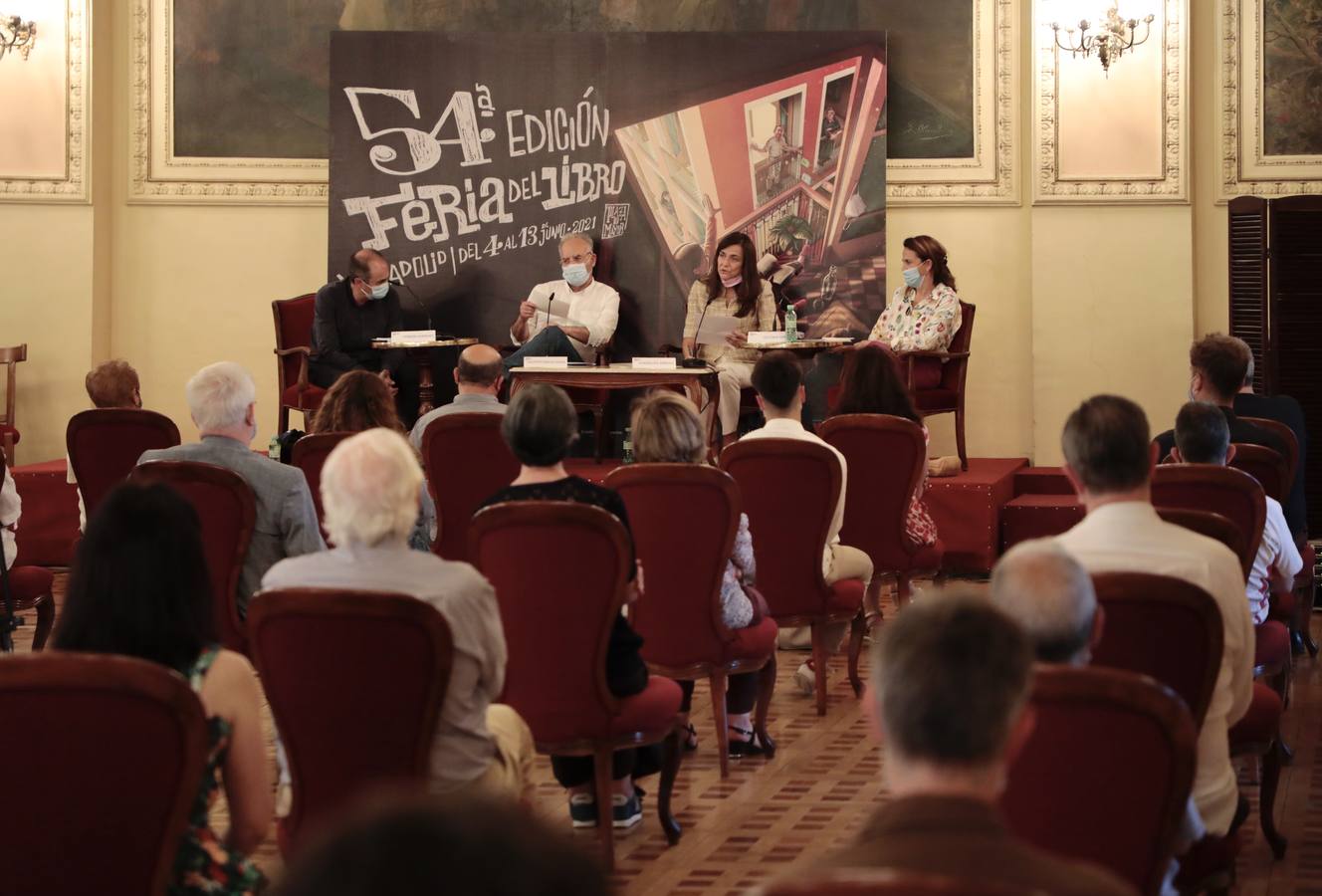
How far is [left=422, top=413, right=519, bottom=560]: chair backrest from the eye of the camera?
6133 mm

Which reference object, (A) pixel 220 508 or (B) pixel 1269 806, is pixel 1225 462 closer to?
(B) pixel 1269 806

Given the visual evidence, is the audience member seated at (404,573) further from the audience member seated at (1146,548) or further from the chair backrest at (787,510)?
the chair backrest at (787,510)

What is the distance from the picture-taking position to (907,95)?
10.4 meters

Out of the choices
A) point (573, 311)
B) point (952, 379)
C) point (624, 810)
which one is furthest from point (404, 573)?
point (573, 311)

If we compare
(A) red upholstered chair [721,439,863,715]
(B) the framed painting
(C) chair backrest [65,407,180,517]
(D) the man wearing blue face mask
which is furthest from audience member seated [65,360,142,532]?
(B) the framed painting

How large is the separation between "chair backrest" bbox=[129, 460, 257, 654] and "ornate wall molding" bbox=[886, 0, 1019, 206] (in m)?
6.18

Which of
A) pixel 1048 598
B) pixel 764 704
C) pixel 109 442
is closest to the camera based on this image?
pixel 1048 598

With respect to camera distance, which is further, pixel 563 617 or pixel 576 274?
pixel 576 274

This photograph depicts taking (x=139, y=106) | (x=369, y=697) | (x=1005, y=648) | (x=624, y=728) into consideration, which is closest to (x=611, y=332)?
(x=139, y=106)

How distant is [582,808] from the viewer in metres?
4.66

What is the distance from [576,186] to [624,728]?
6.57m

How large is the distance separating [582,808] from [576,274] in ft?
18.8

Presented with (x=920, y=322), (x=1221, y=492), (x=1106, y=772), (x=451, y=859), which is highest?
(x=920, y=322)

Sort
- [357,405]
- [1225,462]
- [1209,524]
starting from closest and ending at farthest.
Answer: [1209,524] → [1225,462] → [357,405]
